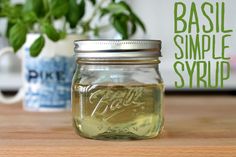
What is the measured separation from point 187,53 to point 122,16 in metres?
0.26

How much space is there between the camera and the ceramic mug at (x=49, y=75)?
81 centimetres

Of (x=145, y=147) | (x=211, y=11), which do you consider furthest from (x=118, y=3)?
(x=145, y=147)

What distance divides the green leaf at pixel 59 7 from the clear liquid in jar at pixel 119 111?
0.26 meters

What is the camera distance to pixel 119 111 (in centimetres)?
55

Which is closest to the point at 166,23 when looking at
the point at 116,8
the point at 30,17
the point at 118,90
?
the point at 116,8

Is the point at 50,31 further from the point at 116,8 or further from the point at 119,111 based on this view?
the point at 119,111

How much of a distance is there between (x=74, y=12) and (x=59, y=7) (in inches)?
1.3

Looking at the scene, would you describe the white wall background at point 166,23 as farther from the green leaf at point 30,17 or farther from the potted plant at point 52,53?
the green leaf at point 30,17

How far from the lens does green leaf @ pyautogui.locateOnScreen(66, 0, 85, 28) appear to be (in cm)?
82

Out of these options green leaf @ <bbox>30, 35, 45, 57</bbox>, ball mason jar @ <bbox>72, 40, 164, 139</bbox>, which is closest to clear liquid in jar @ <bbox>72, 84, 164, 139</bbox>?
ball mason jar @ <bbox>72, 40, 164, 139</bbox>

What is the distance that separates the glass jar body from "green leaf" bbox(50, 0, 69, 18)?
0.79 ft

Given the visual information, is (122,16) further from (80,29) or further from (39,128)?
(39,128)

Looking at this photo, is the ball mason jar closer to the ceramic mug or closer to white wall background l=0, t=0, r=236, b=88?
white wall background l=0, t=0, r=236, b=88

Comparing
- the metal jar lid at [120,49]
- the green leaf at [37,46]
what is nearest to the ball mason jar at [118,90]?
the metal jar lid at [120,49]
